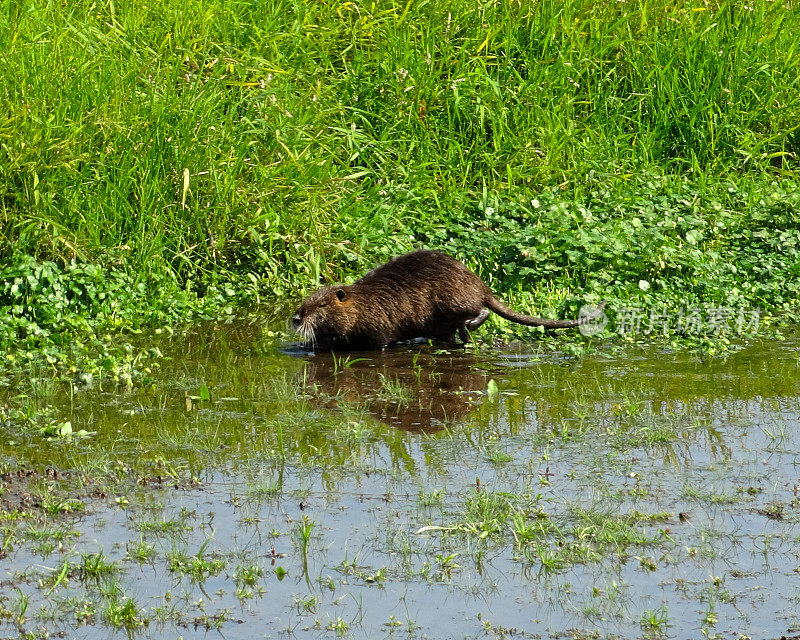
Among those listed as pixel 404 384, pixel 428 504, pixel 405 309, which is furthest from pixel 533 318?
pixel 428 504

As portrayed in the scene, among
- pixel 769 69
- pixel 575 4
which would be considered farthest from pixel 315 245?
pixel 769 69

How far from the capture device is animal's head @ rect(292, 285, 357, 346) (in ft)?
21.4

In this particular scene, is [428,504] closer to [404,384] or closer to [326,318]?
[404,384]

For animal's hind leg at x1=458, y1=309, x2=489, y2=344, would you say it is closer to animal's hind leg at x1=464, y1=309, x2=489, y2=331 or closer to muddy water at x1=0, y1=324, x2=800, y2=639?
animal's hind leg at x1=464, y1=309, x2=489, y2=331

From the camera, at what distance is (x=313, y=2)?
9.32 meters

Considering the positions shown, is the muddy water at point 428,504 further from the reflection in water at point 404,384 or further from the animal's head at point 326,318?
the animal's head at point 326,318

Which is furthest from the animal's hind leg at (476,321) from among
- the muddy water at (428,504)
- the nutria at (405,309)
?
the muddy water at (428,504)

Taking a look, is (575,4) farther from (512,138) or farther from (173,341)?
(173,341)

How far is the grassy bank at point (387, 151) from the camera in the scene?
701 centimetres

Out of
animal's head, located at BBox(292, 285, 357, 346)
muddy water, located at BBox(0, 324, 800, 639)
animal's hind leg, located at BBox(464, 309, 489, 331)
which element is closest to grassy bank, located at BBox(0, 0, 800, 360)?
animal's hind leg, located at BBox(464, 309, 489, 331)

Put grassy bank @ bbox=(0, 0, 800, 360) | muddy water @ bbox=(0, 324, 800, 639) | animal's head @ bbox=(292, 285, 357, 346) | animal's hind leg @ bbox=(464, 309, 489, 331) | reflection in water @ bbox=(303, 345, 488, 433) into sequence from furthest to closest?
grassy bank @ bbox=(0, 0, 800, 360), animal's hind leg @ bbox=(464, 309, 489, 331), animal's head @ bbox=(292, 285, 357, 346), reflection in water @ bbox=(303, 345, 488, 433), muddy water @ bbox=(0, 324, 800, 639)

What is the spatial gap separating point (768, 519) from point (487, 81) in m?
5.39

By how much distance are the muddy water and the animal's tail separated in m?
0.51

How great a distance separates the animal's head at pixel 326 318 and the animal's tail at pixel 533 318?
32.1 inches
